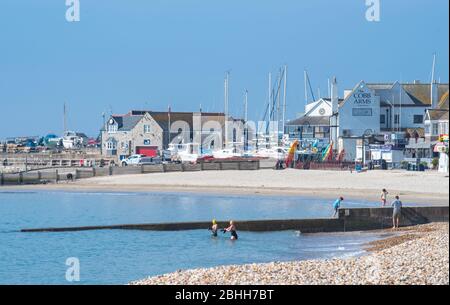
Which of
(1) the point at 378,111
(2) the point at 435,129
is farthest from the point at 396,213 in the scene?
(1) the point at 378,111

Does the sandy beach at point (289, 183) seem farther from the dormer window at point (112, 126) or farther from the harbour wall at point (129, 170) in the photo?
the dormer window at point (112, 126)

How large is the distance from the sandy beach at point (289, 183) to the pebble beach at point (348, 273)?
27.0 meters

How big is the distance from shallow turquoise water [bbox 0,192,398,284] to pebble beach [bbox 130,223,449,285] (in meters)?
7.34

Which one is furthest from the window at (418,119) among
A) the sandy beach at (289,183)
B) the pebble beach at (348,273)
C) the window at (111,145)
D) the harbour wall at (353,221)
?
the pebble beach at (348,273)

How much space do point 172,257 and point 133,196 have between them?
3162 cm

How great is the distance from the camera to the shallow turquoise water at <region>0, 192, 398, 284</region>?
98.4 feet

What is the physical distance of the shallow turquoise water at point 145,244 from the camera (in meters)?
30.0

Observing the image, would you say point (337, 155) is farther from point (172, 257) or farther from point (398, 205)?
point (172, 257)

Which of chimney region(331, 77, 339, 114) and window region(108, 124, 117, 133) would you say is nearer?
→ chimney region(331, 77, 339, 114)

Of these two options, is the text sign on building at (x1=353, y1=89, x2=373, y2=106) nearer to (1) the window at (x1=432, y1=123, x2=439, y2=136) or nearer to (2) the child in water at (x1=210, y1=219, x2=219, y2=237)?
(1) the window at (x1=432, y1=123, x2=439, y2=136)

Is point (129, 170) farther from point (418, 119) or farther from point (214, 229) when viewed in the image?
point (214, 229)

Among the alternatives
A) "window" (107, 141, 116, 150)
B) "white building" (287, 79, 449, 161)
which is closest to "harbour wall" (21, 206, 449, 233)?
"white building" (287, 79, 449, 161)

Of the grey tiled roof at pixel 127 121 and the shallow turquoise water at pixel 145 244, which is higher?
the grey tiled roof at pixel 127 121
